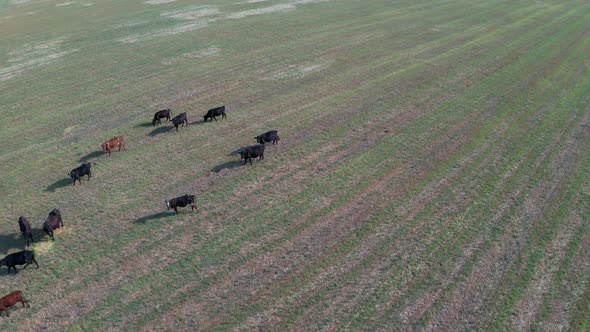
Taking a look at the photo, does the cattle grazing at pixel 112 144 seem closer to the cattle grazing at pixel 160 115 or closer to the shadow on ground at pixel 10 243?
the cattle grazing at pixel 160 115

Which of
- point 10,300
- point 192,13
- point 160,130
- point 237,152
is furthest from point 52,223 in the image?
point 192,13

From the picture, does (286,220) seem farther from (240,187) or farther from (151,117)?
(151,117)

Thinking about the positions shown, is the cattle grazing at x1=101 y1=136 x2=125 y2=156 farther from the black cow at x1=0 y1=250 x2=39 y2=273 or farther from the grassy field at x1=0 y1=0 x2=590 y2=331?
the black cow at x1=0 y1=250 x2=39 y2=273

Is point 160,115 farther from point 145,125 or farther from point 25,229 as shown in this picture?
point 25,229

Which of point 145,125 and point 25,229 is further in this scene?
point 145,125

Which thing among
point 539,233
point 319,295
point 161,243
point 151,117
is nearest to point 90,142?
point 151,117

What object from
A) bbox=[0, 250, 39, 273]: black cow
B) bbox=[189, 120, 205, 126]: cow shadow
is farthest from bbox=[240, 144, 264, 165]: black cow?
bbox=[0, 250, 39, 273]: black cow
